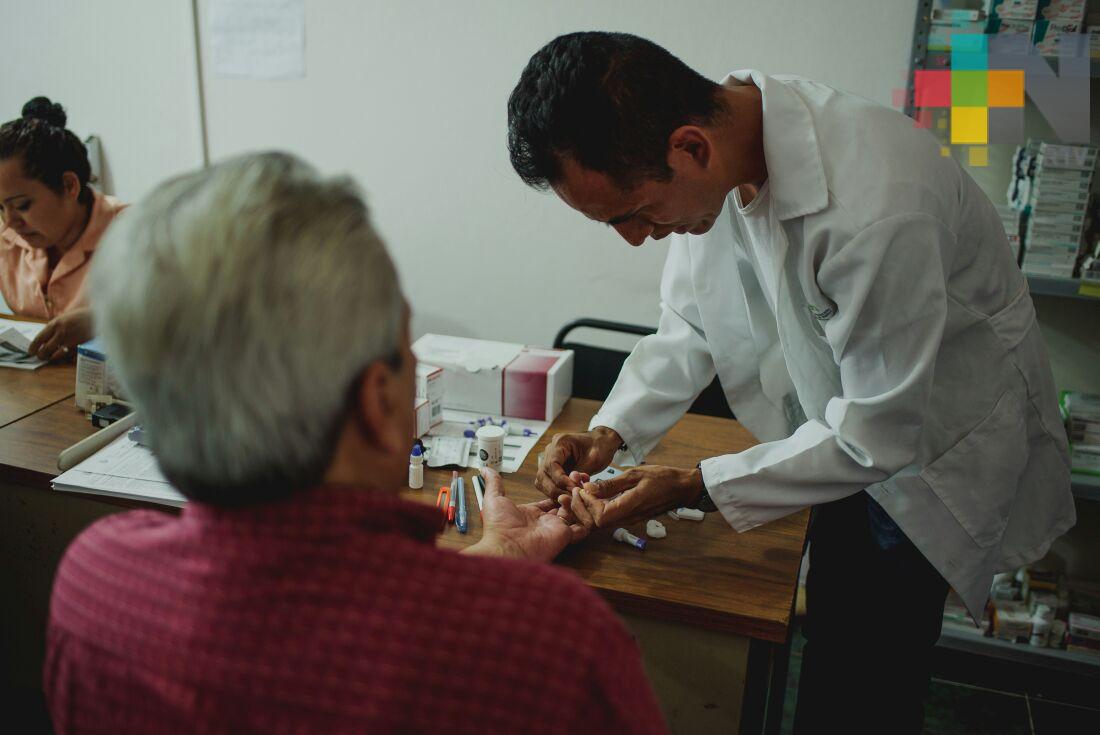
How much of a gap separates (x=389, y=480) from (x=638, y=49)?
30.6 inches

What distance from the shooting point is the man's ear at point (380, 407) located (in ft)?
2.06

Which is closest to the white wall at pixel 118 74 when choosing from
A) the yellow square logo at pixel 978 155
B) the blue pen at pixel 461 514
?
the blue pen at pixel 461 514

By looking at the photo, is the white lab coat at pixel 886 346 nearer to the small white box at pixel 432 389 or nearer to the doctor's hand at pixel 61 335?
the small white box at pixel 432 389

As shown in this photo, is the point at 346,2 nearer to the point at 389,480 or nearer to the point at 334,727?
the point at 389,480

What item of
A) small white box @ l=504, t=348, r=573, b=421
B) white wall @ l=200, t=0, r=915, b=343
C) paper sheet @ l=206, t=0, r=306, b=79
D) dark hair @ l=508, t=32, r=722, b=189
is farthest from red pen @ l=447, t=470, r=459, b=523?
paper sheet @ l=206, t=0, r=306, b=79

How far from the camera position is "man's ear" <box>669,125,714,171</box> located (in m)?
1.21

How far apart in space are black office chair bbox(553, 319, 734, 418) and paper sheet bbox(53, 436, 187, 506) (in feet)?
3.58

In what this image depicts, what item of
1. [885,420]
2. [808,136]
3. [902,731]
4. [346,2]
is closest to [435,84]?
[346,2]

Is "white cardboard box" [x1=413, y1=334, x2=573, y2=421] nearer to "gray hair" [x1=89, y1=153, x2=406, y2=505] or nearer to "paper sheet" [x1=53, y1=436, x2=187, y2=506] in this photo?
"paper sheet" [x1=53, y1=436, x2=187, y2=506]

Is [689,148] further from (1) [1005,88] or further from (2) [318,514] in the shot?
(1) [1005,88]

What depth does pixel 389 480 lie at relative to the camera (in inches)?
28.2

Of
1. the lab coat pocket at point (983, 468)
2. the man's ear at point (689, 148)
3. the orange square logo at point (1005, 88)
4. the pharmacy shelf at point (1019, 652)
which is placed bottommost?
the pharmacy shelf at point (1019, 652)

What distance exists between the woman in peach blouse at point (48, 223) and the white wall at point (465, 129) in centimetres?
78

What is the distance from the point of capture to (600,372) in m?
2.34
